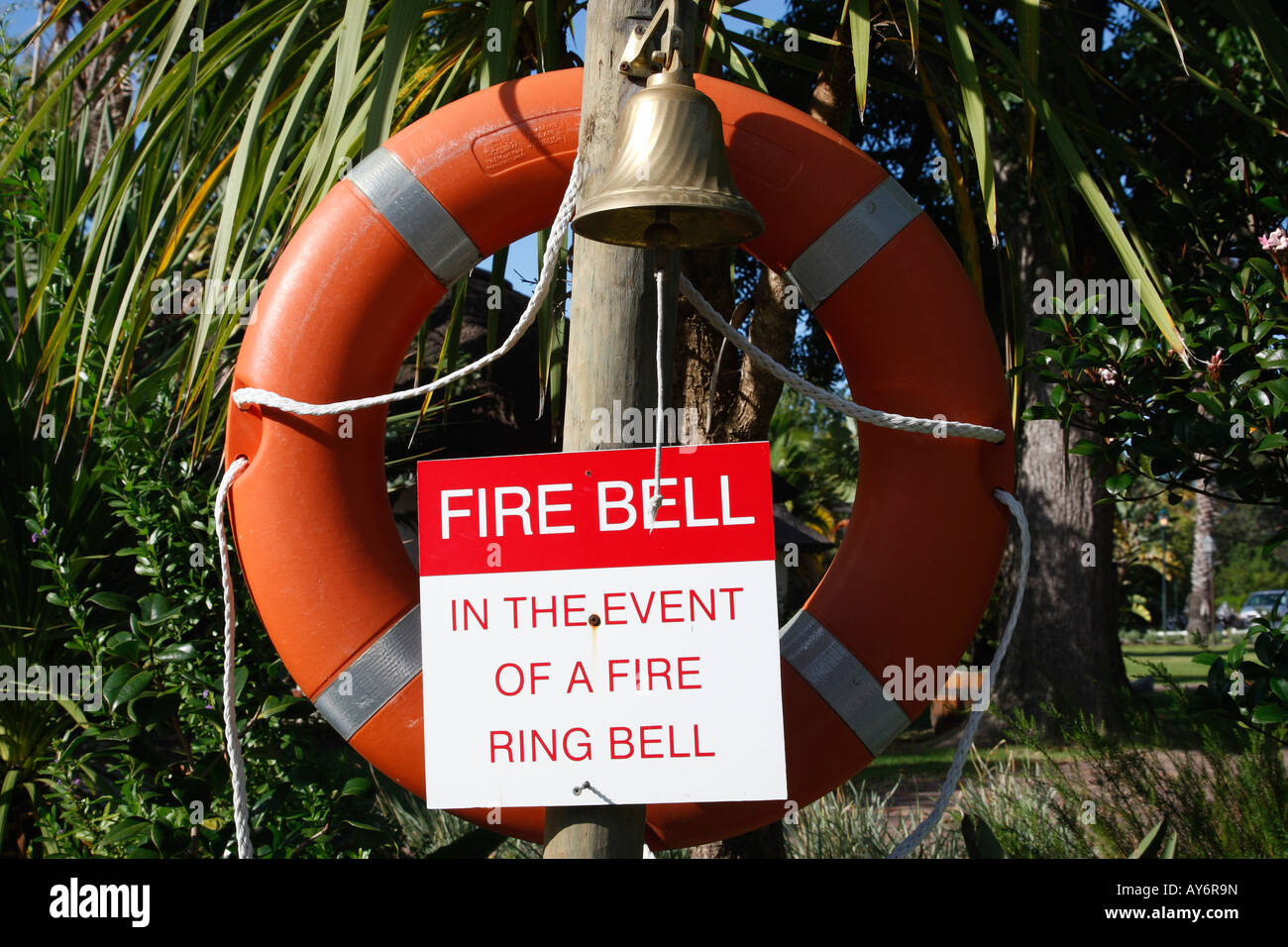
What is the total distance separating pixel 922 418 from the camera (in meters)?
1.79

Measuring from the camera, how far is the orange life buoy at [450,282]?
173cm

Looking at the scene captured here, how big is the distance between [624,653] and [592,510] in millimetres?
198

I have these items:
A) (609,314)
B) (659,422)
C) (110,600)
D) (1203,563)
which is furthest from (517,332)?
(1203,563)

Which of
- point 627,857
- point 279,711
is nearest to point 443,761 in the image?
point 627,857

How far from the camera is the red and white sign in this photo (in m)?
1.38

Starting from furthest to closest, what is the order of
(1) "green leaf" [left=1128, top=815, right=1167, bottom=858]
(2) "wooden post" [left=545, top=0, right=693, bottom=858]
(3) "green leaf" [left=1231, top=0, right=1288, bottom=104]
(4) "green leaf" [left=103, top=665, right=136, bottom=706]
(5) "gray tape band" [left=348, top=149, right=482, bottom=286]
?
1. (1) "green leaf" [left=1128, top=815, right=1167, bottom=858]
2. (4) "green leaf" [left=103, top=665, right=136, bottom=706]
3. (3) "green leaf" [left=1231, top=0, right=1288, bottom=104]
4. (5) "gray tape band" [left=348, top=149, right=482, bottom=286]
5. (2) "wooden post" [left=545, top=0, right=693, bottom=858]

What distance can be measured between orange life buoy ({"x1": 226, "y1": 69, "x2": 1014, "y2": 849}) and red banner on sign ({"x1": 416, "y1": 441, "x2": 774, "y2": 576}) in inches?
15.8

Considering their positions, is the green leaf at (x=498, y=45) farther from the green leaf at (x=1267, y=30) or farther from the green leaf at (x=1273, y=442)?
the green leaf at (x=1273, y=442)

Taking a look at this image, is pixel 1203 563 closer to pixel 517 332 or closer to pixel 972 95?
pixel 972 95

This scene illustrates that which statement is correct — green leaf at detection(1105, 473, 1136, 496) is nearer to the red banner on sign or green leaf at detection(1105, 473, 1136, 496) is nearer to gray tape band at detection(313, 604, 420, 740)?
the red banner on sign


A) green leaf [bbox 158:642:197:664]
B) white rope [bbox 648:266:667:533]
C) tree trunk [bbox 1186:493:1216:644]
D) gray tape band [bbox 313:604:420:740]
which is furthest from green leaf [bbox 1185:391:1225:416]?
tree trunk [bbox 1186:493:1216:644]

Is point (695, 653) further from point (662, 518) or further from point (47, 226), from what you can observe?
point (47, 226)

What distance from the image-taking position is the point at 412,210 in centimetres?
179

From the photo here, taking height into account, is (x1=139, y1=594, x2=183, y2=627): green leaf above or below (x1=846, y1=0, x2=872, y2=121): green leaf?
below
